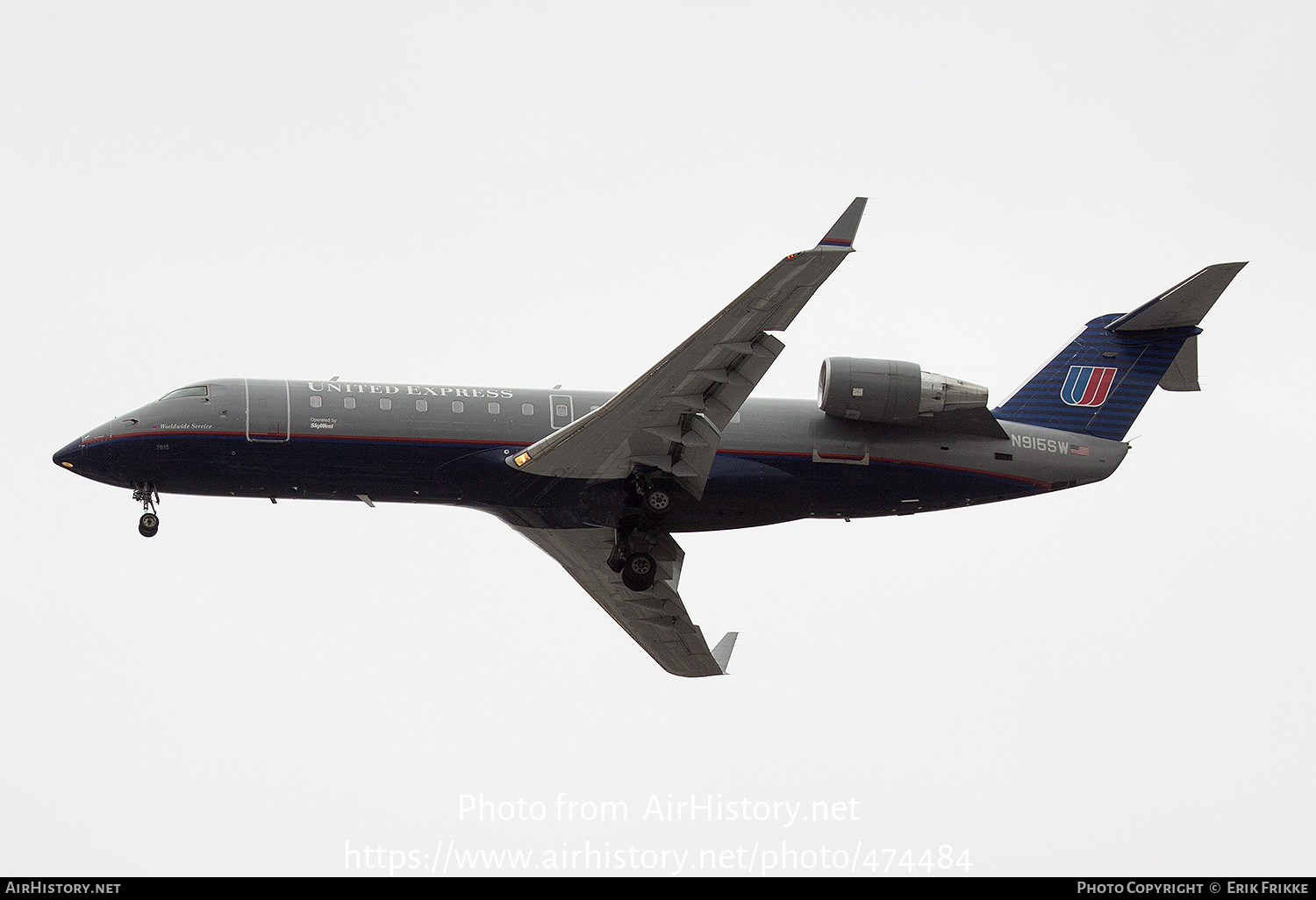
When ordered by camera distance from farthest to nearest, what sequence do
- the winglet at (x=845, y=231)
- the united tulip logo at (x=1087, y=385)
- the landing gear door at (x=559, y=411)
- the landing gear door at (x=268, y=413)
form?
the united tulip logo at (x=1087, y=385), the landing gear door at (x=559, y=411), the landing gear door at (x=268, y=413), the winglet at (x=845, y=231)

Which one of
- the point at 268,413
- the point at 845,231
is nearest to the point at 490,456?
the point at 268,413

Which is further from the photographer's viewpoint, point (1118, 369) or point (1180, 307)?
point (1118, 369)

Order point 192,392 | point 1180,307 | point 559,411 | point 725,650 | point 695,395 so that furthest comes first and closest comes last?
1. point 725,650
2. point 1180,307
3. point 559,411
4. point 192,392
5. point 695,395

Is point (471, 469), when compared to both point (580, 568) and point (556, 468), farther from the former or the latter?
point (580, 568)

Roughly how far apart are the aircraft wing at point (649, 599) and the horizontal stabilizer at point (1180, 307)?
1052 centimetres

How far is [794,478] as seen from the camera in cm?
2770

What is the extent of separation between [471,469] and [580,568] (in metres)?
5.02

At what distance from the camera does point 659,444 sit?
2627 centimetres

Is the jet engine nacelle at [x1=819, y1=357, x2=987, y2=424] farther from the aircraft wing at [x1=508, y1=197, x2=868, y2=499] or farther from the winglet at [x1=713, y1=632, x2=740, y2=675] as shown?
the winglet at [x1=713, y1=632, x2=740, y2=675]

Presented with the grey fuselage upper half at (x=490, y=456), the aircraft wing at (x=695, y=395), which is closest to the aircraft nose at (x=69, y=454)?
the grey fuselage upper half at (x=490, y=456)

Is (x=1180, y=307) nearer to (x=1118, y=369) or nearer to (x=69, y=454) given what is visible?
(x=1118, y=369)

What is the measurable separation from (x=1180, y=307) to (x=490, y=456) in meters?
14.4

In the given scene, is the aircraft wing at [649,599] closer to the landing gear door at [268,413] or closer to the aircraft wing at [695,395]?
the aircraft wing at [695,395]

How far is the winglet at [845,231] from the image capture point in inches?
888
